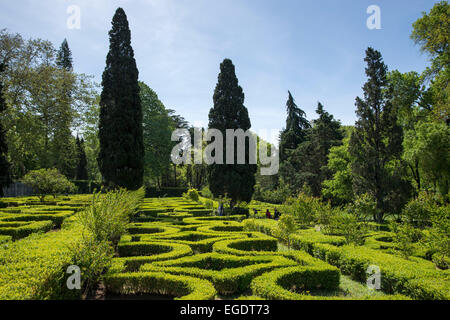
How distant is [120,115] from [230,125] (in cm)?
778

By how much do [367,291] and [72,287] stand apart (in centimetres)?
577

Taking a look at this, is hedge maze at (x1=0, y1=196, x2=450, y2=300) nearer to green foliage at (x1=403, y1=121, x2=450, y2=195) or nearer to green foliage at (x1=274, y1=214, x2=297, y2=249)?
green foliage at (x1=274, y1=214, x2=297, y2=249)

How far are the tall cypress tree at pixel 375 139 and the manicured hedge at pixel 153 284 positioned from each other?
1423 cm

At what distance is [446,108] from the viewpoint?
15.3 metres

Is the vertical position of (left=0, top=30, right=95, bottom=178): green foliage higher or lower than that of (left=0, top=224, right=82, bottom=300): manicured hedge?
higher

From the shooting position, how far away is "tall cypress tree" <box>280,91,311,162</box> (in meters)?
38.2

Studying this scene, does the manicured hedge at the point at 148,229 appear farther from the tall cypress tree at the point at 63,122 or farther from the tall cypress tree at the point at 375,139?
the tall cypress tree at the point at 63,122

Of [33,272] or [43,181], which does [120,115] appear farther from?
[33,272]

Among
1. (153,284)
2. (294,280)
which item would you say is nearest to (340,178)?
(294,280)

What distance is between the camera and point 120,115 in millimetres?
16000

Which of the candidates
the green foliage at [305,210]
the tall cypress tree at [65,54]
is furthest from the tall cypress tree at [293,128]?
the tall cypress tree at [65,54]

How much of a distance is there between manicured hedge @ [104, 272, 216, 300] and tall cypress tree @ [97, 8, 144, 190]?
11.0 m

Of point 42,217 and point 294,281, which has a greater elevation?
point 42,217

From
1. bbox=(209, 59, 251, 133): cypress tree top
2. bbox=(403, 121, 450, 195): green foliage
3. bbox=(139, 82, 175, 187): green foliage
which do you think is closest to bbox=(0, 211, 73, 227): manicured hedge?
bbox=(209, 59, 251, 133): cypress tree top
